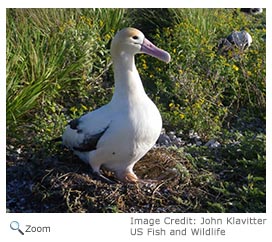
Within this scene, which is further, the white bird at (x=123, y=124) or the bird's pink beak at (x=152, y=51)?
the bird's pink beak at (x=152, y=51)

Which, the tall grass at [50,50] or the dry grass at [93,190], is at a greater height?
the tall grass at [50,50]

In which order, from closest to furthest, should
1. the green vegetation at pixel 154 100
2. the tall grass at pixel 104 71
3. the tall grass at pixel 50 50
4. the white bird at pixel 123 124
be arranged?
the white bird at pixel 123 124 < the green vegetation at pixel 154 100 < the tall grass at pixel 50 50 < the tall grass at pixel 104 71

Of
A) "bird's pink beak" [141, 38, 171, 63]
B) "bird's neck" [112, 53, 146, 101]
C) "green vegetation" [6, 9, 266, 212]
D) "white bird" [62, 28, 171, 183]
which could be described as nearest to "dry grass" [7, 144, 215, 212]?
"green vegetation" [6, 9, 266, 212]

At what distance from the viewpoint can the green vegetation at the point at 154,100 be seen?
12.4ft

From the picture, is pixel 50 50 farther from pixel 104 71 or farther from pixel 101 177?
pixel 101 177

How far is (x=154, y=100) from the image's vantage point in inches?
197

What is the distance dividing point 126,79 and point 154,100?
4.22 feet

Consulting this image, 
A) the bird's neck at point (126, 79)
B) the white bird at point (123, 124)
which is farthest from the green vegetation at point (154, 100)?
the bird's neck at point (126, 79)

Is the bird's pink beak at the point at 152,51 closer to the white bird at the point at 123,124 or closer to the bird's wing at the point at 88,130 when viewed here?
the white bird at the point at 123,124

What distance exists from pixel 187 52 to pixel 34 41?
1.25m

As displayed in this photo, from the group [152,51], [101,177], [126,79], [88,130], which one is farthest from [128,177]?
[152,51]

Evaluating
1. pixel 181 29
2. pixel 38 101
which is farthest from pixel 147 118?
pixel 181 29

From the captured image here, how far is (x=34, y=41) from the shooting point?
5078mm

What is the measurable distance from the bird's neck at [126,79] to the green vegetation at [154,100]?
0.52 m
